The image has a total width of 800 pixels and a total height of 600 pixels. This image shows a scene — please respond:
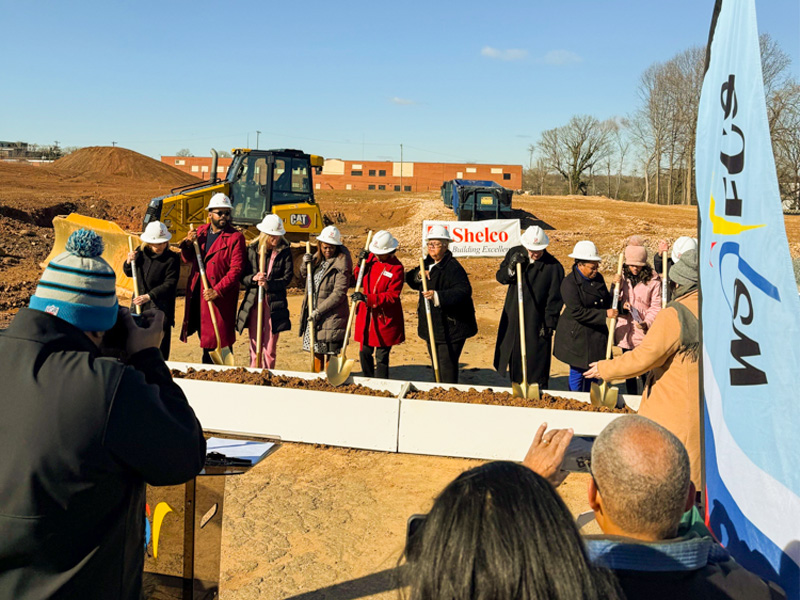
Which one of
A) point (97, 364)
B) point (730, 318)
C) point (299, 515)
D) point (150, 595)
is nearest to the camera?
point (97, 364)

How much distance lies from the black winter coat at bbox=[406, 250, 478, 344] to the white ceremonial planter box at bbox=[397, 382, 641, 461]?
1006 mm

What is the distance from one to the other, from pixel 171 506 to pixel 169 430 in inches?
65.8

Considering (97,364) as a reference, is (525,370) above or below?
below

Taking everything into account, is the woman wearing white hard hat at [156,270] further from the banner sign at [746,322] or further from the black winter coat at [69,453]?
the banner sign at [746,322]

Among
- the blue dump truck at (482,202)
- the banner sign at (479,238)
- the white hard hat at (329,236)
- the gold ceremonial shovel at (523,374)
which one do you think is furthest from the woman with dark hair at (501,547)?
the blue dump truck at (482,202)

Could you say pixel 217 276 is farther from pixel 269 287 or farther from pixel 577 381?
pixel 577 381

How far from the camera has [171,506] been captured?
334 centimetres

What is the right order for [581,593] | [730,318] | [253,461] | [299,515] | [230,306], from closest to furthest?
[581,593] < [730,318] < [253,461] < [299,515] < [230,306]

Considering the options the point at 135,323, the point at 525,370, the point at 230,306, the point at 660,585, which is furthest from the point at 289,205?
the point at 660,585

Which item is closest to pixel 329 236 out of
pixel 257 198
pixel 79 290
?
pixel 79 290

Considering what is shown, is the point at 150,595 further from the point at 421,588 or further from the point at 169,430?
the point at 421,588

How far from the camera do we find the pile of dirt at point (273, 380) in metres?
6.14

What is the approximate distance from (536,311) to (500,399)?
98cm

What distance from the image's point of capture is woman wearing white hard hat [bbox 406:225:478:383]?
21.0ft
